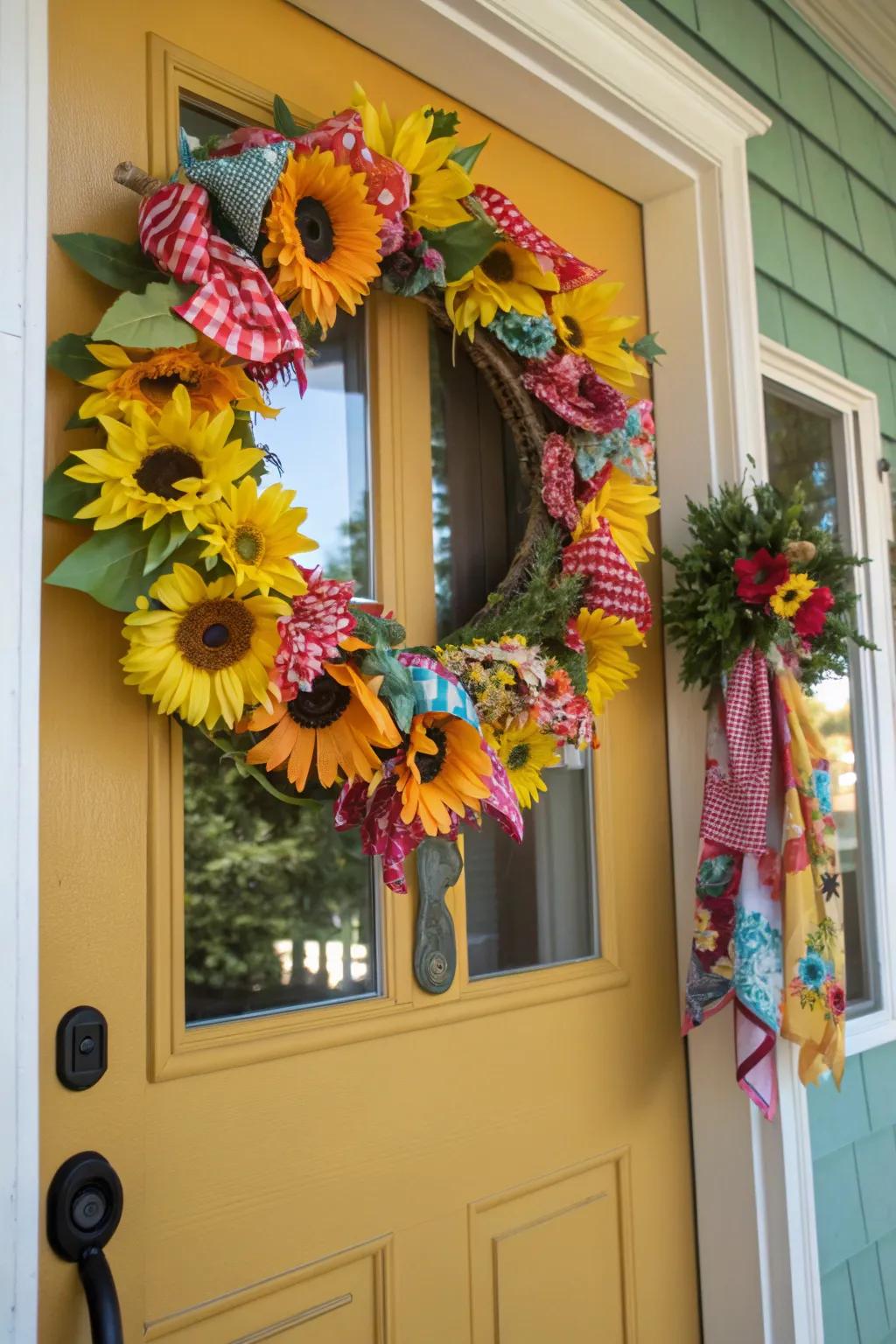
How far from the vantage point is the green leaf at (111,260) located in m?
1.04

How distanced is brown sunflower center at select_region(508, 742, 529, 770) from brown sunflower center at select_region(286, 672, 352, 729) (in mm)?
282

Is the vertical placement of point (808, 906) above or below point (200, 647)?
below

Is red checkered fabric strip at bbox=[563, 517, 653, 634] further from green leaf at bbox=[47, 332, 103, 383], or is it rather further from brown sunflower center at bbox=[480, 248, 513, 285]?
green leaf at bbox=[47, 332, 103, 383]

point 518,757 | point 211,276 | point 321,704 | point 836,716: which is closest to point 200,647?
point 321,704

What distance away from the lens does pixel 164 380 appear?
1.04m

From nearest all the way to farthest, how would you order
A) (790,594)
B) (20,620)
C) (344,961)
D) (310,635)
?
(20,620) < (310,635) < (344,961) < (790,594)

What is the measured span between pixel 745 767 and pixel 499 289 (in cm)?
74

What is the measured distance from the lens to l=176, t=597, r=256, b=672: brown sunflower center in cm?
101

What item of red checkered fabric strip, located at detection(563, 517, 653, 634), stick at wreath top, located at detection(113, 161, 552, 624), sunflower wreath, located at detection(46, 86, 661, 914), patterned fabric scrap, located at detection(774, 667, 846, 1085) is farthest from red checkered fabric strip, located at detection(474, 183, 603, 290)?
patterned fabric scrap, located at detection(774, 667, 846, 1085)

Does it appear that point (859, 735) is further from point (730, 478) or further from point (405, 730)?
point (405, 730)

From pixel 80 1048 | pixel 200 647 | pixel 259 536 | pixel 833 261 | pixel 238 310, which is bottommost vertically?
pixel 80 1048

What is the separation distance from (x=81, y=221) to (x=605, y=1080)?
126 cm

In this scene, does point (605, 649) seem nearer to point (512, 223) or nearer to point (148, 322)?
point (512, 223)

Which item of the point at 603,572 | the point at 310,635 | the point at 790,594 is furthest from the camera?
the point at 790,594
